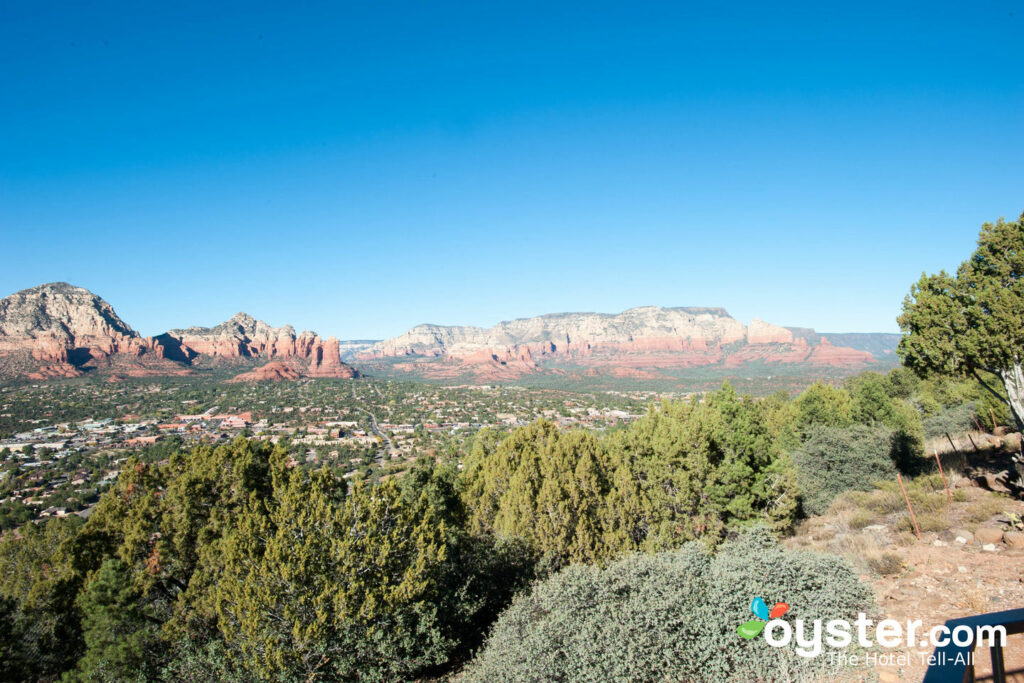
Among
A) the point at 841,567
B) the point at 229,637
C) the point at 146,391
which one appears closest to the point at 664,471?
the point at 841,567

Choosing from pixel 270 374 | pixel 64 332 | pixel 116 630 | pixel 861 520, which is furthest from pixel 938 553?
pixel 64 332

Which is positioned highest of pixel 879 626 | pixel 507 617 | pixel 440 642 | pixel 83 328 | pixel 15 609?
pixel 83 328

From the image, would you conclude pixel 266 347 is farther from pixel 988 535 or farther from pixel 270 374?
pixel 988 535

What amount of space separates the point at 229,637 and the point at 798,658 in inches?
497

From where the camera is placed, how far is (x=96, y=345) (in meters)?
142

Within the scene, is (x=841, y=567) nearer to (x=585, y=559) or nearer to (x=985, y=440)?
(x=585, y=559)

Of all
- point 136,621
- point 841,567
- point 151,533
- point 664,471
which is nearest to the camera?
point 841,567

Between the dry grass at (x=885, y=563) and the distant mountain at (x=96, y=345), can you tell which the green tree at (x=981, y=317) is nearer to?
the dry grass at (x=885, y=563)

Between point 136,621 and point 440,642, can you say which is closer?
point 440,642

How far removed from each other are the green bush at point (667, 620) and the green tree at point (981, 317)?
379 inches

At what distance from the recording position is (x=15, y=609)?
1673 cm

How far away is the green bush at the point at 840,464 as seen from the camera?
2698cm

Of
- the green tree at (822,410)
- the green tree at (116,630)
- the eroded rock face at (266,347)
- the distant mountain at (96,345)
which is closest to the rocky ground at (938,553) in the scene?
the green tree at (822,410)

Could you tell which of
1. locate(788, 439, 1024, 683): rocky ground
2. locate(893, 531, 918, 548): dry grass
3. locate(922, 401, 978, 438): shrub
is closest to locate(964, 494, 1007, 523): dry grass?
locate(788, 439, 1024, 683): rocky ground
